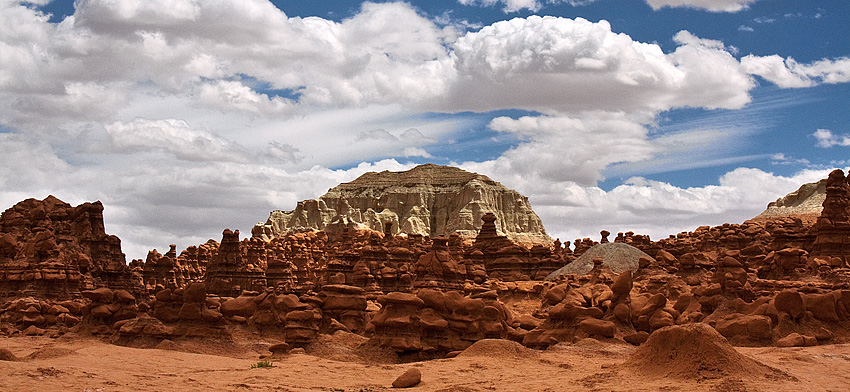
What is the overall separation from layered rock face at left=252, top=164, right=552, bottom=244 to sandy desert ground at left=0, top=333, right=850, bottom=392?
346 ft

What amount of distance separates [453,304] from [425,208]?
396 feet

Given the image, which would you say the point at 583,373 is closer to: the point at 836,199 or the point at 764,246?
the point at 836,199

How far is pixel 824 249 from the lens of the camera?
42.2 m

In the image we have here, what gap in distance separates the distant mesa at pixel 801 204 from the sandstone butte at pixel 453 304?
99.4ft

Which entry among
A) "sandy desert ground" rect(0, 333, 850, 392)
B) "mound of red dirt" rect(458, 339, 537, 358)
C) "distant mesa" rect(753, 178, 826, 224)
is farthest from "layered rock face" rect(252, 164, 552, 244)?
"mound of red dirt" rect(458, 339, 537, 358)

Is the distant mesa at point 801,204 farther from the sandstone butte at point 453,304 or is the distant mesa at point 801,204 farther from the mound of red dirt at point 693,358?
the mound of red dirt at point 693,358

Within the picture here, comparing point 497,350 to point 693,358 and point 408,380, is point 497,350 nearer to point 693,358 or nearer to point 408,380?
point 408,380

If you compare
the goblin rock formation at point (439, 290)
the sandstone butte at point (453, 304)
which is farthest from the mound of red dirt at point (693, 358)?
the goblin rock formation at point (439, 290)

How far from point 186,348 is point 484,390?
10.7 metres

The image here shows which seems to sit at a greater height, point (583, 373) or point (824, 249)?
point (824, 249)

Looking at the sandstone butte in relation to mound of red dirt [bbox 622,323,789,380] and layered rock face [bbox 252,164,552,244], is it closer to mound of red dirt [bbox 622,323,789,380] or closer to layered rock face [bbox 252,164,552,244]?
mound of red dirt [bbox 622,323,789,380]

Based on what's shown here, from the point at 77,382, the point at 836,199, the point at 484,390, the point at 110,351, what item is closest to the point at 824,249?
the point at 836,199

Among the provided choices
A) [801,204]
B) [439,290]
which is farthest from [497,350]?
[801,204]

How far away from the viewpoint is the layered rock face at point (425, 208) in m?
132
